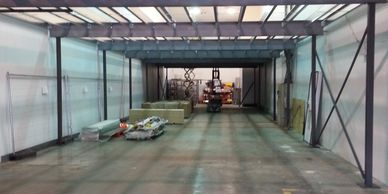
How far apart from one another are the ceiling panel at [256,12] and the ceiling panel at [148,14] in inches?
78.5

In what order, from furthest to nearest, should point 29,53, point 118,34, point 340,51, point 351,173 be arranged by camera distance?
point 118,34 → point 29,53 → point 340,51 → point 351,173

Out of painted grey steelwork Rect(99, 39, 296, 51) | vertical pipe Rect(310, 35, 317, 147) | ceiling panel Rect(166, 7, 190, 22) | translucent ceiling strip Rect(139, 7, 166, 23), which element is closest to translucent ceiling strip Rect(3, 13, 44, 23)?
translucent ceiling strip Rect(139, 7, 166, 23)

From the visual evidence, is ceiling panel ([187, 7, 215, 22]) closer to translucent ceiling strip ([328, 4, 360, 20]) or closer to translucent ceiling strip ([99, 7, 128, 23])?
translucent ceiling strip ([99, 7, 128, 23])

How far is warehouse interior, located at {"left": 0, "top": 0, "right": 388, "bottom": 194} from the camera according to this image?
557 cm

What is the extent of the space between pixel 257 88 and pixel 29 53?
19.1m

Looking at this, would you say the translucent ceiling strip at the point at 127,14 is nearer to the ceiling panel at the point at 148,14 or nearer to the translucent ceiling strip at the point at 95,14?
the ceiling panel at the point at 148,14

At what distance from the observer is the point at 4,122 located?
7.27 m

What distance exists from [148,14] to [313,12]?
355 centimetres

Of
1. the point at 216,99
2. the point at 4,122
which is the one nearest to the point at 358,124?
the point at 4,122

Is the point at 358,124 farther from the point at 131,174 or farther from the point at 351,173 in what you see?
the point at 131,174

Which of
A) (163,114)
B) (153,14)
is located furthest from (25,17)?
(163,114)

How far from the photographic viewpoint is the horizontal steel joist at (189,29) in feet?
27.6

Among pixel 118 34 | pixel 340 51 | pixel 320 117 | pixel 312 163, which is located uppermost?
pixel 118 34

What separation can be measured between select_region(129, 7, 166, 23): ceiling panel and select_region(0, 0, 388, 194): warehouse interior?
47 mm
